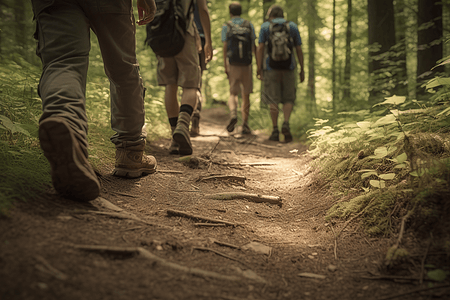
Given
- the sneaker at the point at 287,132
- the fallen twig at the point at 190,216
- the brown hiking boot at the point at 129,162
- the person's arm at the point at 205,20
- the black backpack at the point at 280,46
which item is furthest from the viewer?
the sneaker at the point at 287,132

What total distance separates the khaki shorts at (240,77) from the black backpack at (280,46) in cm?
74

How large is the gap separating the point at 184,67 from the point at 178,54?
0.18m

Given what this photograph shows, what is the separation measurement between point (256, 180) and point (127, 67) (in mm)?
1858

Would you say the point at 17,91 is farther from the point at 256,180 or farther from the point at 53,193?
the point at 256,180

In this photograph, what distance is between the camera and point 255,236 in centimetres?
206

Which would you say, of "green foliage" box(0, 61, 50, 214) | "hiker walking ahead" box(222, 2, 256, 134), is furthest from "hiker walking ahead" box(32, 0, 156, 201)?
"hiker walking ahead" box(222, 2, 256, 134)

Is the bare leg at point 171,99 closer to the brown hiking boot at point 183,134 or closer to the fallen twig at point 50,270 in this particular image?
the brown hiking boot at point 183,134

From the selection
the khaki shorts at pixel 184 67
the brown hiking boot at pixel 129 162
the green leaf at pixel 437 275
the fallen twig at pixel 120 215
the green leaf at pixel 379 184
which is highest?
the khaki shorts at pixel 184 67

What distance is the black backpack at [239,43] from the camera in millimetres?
6746

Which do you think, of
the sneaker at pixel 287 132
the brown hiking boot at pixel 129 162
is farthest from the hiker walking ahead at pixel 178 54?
the sneaker at pixel 287 132

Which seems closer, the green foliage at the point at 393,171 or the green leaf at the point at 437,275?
the green leaf at the point at 437,275

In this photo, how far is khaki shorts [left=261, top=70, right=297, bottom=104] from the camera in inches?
256

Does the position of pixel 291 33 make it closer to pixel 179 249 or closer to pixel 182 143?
pixel 182 143

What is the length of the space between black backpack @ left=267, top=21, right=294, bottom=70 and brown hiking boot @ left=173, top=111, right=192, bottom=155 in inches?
124
